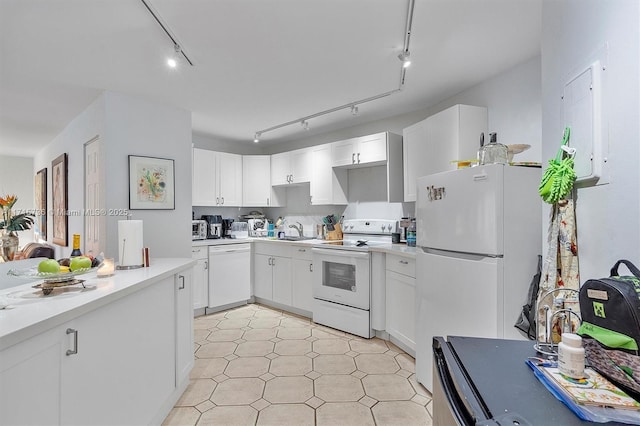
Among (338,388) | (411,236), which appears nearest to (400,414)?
(338,388)

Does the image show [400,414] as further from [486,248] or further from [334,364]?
[486,248]

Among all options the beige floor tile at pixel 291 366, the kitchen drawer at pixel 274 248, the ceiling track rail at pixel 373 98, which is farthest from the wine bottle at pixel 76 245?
the kitchen drawer at pixel 274 248

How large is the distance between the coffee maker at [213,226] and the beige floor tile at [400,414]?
3.03 metres

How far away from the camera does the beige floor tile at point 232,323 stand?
3.40 metres

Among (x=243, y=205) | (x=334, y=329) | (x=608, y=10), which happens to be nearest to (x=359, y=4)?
(x=608, y=10)

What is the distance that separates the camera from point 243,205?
14.7 feet

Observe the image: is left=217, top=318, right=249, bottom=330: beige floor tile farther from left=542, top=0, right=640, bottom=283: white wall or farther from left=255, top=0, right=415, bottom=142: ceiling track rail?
left=542, top=0, right=640, bottom=283: white wall

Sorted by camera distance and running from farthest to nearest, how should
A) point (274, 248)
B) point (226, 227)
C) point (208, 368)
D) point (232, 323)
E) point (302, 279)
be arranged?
1. point (226, 227)
2. point (274, 248)
3. point (302, 279)
4. point (232, 323)
5. point (208, 368)

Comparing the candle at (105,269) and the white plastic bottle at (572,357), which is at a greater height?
the candle at (105,269)

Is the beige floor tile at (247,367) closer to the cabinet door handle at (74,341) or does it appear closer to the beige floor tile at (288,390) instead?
the beige floor tile at (288,390)

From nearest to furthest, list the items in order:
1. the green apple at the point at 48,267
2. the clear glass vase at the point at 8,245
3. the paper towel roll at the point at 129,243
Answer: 1. the green apple at the point at 48,267
2. the paper towel roll at the point at 129,243
3. the clear glass vase at the point at 8,245

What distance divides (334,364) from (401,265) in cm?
101

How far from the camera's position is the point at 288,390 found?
2174mm

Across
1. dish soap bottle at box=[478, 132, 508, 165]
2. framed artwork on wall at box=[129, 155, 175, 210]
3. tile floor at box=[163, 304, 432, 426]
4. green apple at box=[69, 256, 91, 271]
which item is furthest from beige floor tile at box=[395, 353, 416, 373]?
framed artwork on wall at box=[129, 155, 175, 210]
